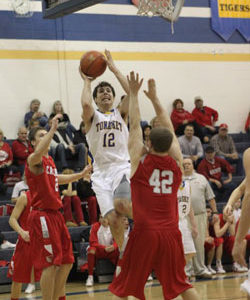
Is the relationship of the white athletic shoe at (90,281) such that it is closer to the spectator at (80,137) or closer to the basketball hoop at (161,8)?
the spectator at (80,137)

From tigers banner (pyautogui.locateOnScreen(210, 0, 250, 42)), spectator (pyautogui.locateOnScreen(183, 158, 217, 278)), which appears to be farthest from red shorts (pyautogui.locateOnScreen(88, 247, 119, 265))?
tigers banner (pyautogui.locateOnScreen(210, 0, 250, 42))

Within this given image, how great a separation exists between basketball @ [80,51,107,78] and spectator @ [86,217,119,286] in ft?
14.4

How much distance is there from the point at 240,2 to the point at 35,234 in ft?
40.9

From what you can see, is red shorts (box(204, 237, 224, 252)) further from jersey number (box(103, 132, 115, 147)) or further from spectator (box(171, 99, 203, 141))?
jersey number (box(103, 132, 115, 147))

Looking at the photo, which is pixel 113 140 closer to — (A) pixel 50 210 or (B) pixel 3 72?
(A) pixel 50 210

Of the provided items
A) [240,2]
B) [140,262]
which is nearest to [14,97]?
[240,2]

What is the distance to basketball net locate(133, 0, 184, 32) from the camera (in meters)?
8.34

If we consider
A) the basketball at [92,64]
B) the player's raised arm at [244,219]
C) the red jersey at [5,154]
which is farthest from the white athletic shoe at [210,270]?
the player's raised arm at [244,219]

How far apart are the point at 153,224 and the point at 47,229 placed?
6.26ft

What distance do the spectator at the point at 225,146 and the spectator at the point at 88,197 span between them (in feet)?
14.2

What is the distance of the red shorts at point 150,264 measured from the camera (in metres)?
5.27

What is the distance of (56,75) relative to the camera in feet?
50.8

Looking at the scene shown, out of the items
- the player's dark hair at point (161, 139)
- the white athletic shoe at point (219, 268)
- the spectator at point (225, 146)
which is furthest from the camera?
the spectator at point (225, 146)

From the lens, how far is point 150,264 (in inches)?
208
